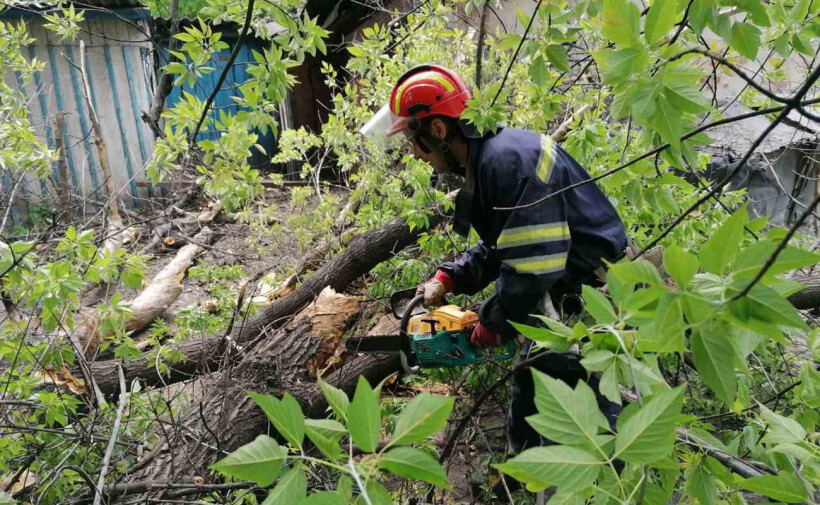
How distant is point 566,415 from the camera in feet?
2.22

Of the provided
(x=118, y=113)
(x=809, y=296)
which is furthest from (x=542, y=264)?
(x=118, y=113)

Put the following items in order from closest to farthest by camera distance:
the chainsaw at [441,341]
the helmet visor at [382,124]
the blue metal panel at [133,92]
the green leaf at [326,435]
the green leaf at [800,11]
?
1. the green leaf at [326,435]
2. the green leaf at [800,11]
3. the chainsaw at [441,341]
4. the helmet visor at [382,124]
5. the blue metal panel at [133,92]

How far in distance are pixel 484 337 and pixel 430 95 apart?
1.26 m

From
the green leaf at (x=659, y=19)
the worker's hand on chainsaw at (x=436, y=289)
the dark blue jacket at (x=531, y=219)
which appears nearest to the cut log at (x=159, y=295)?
the worker's hand on chainsaw at (x=436, y=289)

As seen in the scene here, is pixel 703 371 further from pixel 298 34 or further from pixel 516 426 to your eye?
pixel 516 426

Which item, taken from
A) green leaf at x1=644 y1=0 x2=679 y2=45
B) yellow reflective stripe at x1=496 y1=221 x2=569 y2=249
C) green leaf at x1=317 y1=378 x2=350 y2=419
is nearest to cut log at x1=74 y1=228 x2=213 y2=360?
yellow reflective stripe at x1=496 y1=221 x2=569 y2=249

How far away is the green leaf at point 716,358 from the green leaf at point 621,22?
1.71ft

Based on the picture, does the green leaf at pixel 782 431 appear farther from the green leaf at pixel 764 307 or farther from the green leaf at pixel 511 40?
the green leaf at pixel 511 40

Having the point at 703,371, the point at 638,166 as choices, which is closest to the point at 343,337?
the point at 638,166

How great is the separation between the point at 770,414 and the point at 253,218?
5.30m

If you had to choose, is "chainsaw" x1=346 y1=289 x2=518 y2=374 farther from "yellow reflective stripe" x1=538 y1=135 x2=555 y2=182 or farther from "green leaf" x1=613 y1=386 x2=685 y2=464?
"green leaf" x1=613 y1=386 x2=685 y2=464

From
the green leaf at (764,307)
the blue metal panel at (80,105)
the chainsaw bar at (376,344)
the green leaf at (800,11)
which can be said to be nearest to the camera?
the green leaf at (764,307)

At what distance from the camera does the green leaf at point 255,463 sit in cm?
69

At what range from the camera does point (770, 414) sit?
3.58 feet
